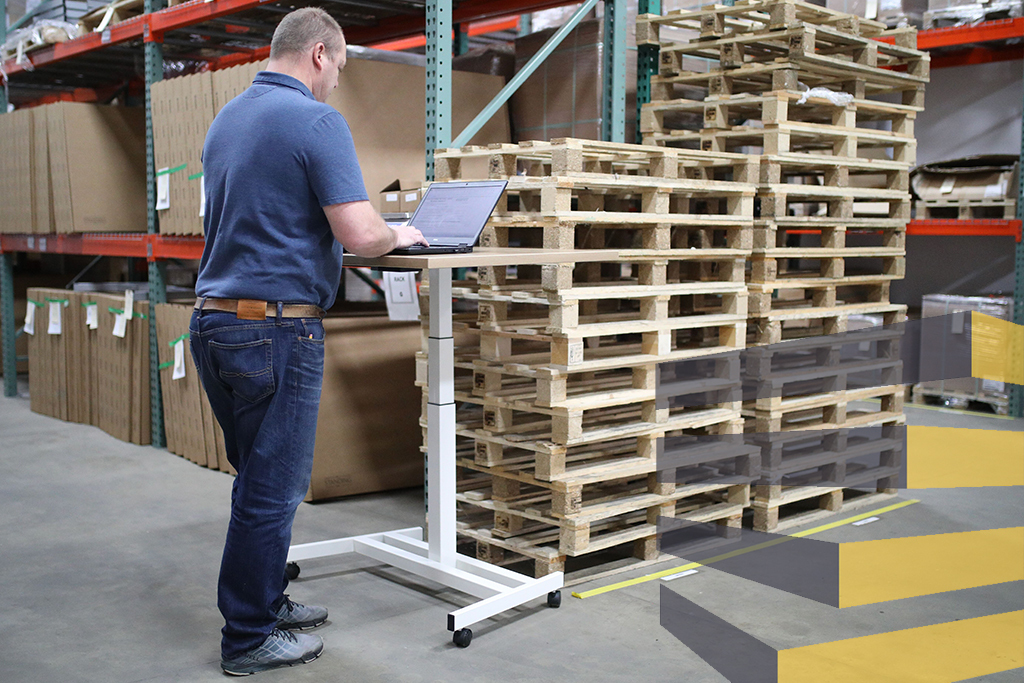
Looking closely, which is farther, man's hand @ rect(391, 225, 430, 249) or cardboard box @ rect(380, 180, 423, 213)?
cardboard box @ rect(380, 180, 423, 213)

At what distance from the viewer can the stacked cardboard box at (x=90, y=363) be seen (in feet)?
23.8

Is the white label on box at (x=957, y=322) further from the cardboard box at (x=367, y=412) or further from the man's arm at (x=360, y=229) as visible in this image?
the man's arm at (x=360, y=229)

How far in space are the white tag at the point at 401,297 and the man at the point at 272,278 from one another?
2.53 m

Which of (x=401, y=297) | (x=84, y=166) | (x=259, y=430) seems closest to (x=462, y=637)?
(x=259, y=430)

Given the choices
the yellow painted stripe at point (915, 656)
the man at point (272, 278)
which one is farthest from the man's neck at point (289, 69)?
the yellow painted stripe at point (915, 656)

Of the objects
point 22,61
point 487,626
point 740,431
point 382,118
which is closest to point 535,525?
point 487,626

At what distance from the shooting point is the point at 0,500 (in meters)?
5.66

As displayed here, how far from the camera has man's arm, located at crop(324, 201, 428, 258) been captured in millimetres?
3145

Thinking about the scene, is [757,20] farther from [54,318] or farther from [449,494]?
[54,318]

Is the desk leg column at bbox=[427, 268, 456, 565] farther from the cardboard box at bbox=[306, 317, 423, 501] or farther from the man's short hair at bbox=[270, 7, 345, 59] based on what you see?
the cardboard box at bbox=[306, 317, 423, 501]

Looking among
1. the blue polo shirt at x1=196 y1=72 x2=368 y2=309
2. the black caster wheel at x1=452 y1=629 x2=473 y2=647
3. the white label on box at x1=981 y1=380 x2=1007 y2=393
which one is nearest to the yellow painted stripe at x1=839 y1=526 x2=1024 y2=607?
the black caster wheel at x1=452 y1=629 x2=473 y2=647

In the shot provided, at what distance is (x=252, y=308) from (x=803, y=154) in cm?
330

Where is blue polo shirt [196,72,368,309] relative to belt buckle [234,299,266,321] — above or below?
above

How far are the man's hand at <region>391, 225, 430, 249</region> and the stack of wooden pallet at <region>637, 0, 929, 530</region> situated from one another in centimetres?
222
